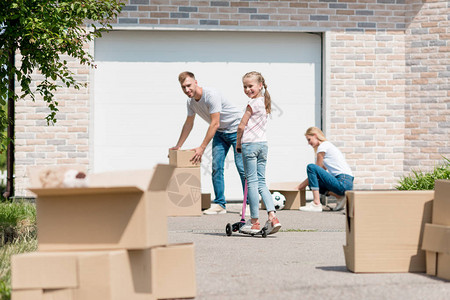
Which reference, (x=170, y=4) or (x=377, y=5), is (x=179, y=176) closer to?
(x=170, y=4)

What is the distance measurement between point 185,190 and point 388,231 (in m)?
4.72

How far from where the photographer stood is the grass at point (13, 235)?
15.4ft

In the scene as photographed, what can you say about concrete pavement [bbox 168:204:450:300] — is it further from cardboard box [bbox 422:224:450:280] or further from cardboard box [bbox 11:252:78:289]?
cardboard box [bbox 11:252:78:289]

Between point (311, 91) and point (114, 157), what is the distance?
337 centimetres

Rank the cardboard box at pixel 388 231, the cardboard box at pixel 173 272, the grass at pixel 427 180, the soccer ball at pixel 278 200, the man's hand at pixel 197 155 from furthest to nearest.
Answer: the soccer ball at pixel 278 200 → the grass at pixel 427 180 → the man's hand at pixel 197 155 → the cardboard box at pixel 388 231 → the cardboard box at pixel 173 272

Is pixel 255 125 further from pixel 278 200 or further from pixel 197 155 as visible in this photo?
pixel 278 200

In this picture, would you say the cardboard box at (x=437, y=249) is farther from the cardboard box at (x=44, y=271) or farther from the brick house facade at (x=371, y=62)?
the brick house facade at (x=371, y=62)

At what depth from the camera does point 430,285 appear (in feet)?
15.1

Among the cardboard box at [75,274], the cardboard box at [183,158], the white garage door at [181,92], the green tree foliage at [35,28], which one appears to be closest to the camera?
the cardboard box at [75,274]

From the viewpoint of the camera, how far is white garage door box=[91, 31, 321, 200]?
476 inches

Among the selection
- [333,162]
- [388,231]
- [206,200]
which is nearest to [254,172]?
[388,231]

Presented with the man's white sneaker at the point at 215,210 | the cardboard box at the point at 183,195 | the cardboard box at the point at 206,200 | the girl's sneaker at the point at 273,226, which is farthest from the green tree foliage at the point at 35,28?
the cardboard box at the point at 206,200

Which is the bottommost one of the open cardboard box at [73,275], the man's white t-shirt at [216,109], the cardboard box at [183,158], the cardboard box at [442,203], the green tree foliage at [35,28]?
the open cardboard box at [73,275]

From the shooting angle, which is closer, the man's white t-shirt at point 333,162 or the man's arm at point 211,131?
the man's arm at point 211,131
